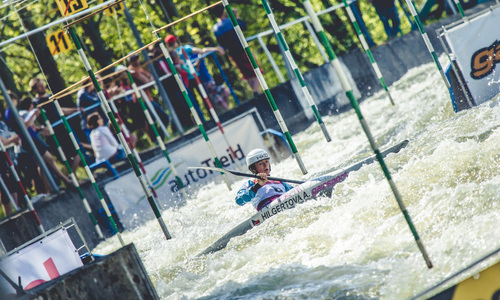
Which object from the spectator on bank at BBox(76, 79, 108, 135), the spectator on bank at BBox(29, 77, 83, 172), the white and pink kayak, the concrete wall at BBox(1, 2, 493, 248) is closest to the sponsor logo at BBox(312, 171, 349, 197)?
the white and pink kayak

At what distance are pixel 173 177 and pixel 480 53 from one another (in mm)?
5695

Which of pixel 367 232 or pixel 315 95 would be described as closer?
pixel 367 232

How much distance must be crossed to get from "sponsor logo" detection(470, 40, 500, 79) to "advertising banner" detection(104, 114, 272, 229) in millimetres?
4220

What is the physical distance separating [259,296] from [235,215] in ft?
14.4

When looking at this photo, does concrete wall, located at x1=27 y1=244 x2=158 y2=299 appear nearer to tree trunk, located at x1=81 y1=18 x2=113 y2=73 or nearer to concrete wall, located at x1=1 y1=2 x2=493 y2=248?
concrete wall, located at x1=1 y1=2 x2=493 y2=248

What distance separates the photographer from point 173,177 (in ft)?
39.2

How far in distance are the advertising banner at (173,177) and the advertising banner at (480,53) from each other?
4.13m

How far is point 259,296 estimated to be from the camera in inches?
217

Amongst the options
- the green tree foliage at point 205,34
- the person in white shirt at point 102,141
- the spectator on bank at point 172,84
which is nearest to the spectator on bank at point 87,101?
the person in white shirt at point 102,141

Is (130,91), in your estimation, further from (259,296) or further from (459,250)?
(459,250)

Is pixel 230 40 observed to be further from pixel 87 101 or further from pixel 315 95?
pixel 87 101

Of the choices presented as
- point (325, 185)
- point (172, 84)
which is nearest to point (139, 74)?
point (172, 84)

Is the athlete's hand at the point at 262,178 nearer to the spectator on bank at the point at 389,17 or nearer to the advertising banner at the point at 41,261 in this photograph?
the advertising banner at the point at 41,261

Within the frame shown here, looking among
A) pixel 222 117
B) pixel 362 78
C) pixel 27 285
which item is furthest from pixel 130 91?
pixel 27 285
